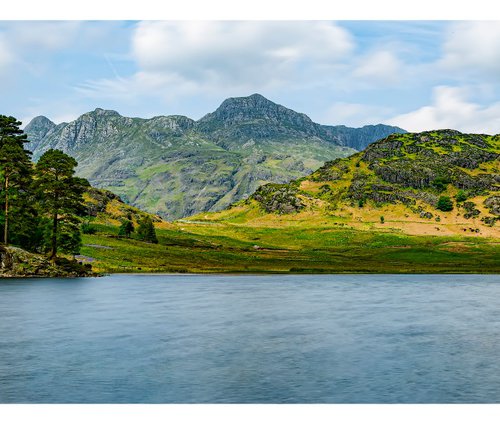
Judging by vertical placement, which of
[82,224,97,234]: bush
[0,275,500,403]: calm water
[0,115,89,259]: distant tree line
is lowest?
[0,275,500,403]: calm water

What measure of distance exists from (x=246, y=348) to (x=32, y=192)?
86211mm

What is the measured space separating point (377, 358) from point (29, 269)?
8457 cm

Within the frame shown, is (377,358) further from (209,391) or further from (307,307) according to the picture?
(307,307)

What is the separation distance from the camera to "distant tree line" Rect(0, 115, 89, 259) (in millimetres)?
111938

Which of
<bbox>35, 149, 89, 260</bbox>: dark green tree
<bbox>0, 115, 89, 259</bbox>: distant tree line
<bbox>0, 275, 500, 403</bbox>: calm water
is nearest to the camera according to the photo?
<bbox>0, 275, 500, 403</bbox>: calm water

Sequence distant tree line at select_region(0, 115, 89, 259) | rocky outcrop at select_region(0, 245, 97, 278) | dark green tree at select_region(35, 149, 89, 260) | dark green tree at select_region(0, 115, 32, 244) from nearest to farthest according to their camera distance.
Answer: rocky outcrop at select_region(0, 245, 97, 278) < dark green tree at select_region(0, 115, 32, 244) < distant tree line at select_region(0, 115, 89, 259) < dark green tree at select_region(35, 149, 89, 260)

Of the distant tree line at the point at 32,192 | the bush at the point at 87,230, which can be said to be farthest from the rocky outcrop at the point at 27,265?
the bush at the point at 87,230

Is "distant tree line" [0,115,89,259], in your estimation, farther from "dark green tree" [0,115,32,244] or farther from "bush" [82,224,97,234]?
"bush" [82,224,97,234]

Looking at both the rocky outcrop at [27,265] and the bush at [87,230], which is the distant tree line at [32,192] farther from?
the bush at [87,230]

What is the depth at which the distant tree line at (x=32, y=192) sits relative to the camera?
111938 millimetres

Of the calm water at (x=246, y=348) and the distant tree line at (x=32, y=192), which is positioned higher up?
the distant tree line at (x=32, y=192)

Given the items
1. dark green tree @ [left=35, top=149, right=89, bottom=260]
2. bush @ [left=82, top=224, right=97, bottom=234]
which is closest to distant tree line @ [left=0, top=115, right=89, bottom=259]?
dark green tree @ [left=35, top=149, right=89, bottom=260]

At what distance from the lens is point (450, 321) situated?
60812 millimetres
